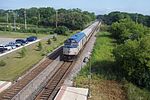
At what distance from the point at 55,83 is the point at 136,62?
8.30 meters

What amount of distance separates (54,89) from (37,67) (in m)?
9.40

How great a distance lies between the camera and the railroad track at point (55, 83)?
24.0 metres

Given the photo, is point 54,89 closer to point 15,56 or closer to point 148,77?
point 148,77

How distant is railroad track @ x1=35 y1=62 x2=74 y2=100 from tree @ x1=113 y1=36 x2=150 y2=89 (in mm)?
6195

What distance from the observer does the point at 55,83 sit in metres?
28.2

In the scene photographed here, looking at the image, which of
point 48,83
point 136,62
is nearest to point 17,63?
point 48,83

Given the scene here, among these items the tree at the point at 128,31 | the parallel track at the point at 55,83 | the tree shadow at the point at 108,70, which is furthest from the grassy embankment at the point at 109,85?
the tree at the point at 128,31

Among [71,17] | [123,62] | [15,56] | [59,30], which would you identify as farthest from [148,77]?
[71,17]

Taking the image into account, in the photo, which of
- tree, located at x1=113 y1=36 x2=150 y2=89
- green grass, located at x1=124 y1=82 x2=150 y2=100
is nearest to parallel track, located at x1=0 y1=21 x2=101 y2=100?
green grass, located at x1=124 y1=82 x2=150 y2=100

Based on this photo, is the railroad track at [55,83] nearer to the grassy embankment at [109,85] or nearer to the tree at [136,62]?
the grassy embankment at [109,85]

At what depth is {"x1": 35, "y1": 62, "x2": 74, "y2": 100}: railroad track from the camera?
24.0 m

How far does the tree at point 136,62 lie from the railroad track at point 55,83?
244 inches

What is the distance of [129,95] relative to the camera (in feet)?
82.5

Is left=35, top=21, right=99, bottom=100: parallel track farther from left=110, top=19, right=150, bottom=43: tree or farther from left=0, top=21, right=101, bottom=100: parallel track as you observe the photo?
left=110, top=19, right=150, bottom=43: tree
